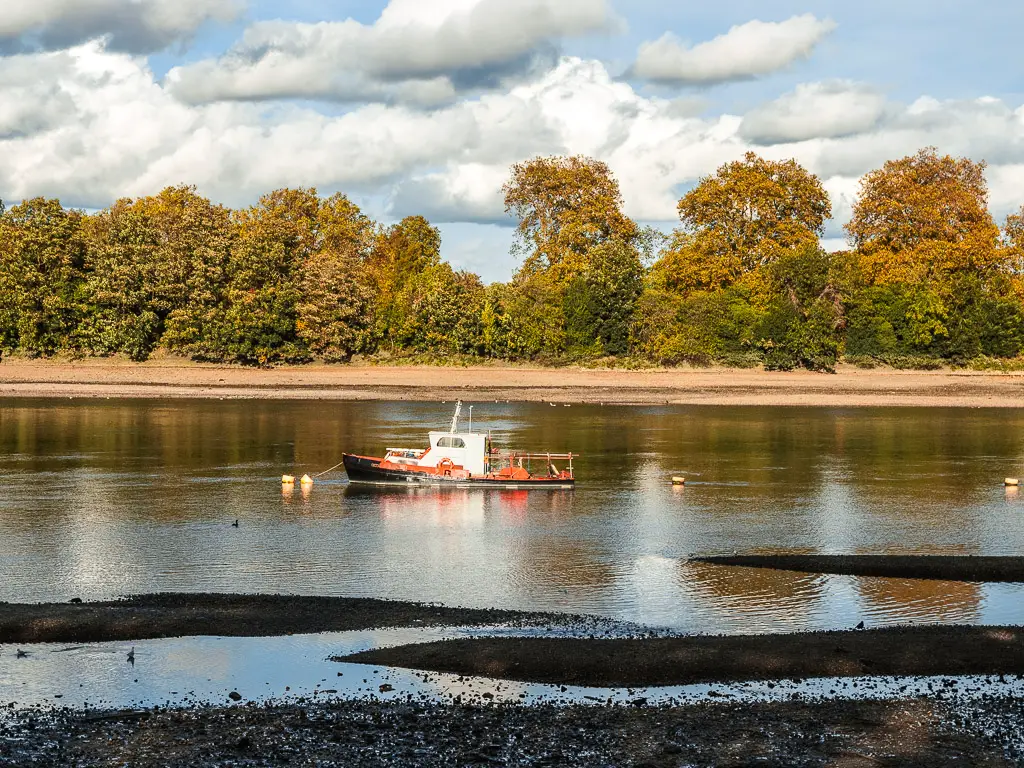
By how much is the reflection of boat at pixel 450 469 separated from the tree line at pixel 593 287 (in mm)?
63213

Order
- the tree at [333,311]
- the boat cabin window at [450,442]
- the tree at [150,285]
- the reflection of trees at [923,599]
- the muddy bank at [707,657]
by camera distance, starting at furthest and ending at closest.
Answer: the tree at [150,285] < the tree at [333,311] < the boat cabin window at [450,442] < the reflection of trees at [923,599] < the muddy bank at [707,657]

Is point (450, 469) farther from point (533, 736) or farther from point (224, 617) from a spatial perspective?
point (533, 736)

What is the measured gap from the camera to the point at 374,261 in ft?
459

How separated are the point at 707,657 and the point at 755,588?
7729mm

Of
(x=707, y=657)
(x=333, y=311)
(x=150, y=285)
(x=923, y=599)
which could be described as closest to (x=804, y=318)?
(x=333, y=311)

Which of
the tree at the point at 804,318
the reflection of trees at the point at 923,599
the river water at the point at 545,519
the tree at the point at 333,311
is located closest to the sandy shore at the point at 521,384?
the tree at the point at 804,318

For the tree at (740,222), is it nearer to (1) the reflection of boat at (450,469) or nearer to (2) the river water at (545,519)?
(2) the river water at (545,519)

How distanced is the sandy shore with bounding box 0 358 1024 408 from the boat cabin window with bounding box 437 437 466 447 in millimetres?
43609

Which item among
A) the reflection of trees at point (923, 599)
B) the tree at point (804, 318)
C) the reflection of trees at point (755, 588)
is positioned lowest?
the reflection of trees at point (923, 599)

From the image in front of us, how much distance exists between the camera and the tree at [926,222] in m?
117

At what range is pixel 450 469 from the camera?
50344 mm

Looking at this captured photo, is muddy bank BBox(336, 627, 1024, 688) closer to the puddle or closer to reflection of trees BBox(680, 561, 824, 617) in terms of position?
the puddle

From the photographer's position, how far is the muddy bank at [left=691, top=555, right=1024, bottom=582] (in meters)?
31.5

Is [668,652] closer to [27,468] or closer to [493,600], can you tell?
[493,600]
